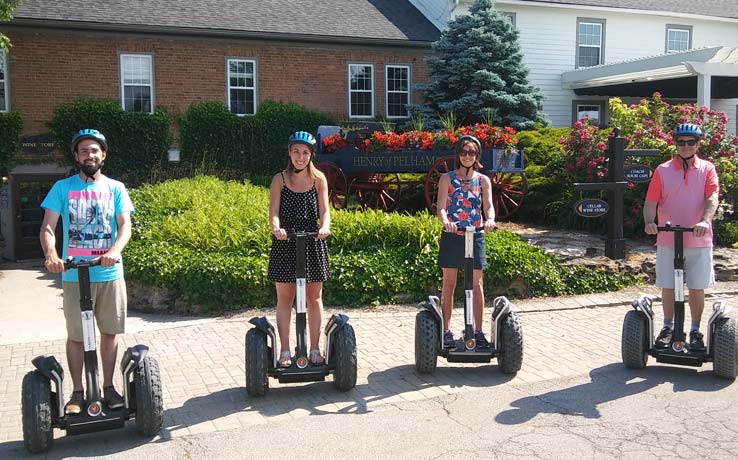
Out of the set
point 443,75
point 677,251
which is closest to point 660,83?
point 443,75

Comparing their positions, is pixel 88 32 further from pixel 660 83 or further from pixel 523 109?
pixel 660 83

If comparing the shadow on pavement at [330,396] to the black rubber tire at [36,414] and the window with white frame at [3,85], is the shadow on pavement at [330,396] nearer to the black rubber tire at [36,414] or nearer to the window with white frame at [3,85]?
the black rubber tire at [36,414]

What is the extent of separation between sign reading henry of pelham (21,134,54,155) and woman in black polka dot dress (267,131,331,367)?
43.0 ft

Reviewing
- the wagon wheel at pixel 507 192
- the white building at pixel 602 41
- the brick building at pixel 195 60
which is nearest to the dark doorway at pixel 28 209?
the brick building at pixel 195 60

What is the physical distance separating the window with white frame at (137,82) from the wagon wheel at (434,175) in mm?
8737

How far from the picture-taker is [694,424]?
446 cm

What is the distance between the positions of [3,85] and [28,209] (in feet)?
9.54

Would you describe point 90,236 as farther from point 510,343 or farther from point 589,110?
point 589,110

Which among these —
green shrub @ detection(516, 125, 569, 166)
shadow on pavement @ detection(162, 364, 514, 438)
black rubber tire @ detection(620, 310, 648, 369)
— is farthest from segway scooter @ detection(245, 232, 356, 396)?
green shrub @ detection(516, 125, 569, 166)

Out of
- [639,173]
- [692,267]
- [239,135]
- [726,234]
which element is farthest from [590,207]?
[239,135]

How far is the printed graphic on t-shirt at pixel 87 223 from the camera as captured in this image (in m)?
4.29

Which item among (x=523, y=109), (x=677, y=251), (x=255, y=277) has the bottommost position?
(x=255, y=277)

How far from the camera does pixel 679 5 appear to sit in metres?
22.3

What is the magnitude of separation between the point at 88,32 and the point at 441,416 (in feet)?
48.9
